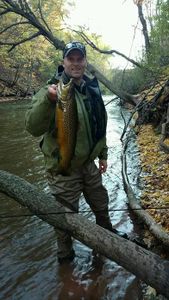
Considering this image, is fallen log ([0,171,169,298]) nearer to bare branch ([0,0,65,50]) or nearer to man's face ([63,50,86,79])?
man's face ([63,50,86,79])

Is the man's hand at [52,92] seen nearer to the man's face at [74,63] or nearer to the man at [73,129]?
the man at [73,129]

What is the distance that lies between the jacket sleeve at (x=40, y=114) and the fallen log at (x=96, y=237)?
0.59 metres

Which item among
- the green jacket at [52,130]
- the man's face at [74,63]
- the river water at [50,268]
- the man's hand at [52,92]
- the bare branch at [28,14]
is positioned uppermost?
the bare branch at [28,14]

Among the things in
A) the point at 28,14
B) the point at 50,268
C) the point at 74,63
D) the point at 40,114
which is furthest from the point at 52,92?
the point at 28,14

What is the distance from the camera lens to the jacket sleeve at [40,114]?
125 inches

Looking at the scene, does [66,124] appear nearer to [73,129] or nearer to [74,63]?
[73,129]

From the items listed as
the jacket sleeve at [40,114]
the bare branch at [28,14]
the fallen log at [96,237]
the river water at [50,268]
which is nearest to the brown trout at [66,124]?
the jacket sleeve at [40,114]

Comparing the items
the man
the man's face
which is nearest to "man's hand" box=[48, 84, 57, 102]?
the man

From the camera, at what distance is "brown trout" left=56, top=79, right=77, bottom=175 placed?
114 inches

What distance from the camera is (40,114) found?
3.24 meters

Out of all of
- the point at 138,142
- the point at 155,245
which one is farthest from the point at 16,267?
the point at 138,142

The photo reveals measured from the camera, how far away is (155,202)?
5.33 meters

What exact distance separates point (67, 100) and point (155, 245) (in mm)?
2212

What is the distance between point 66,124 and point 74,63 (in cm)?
66
